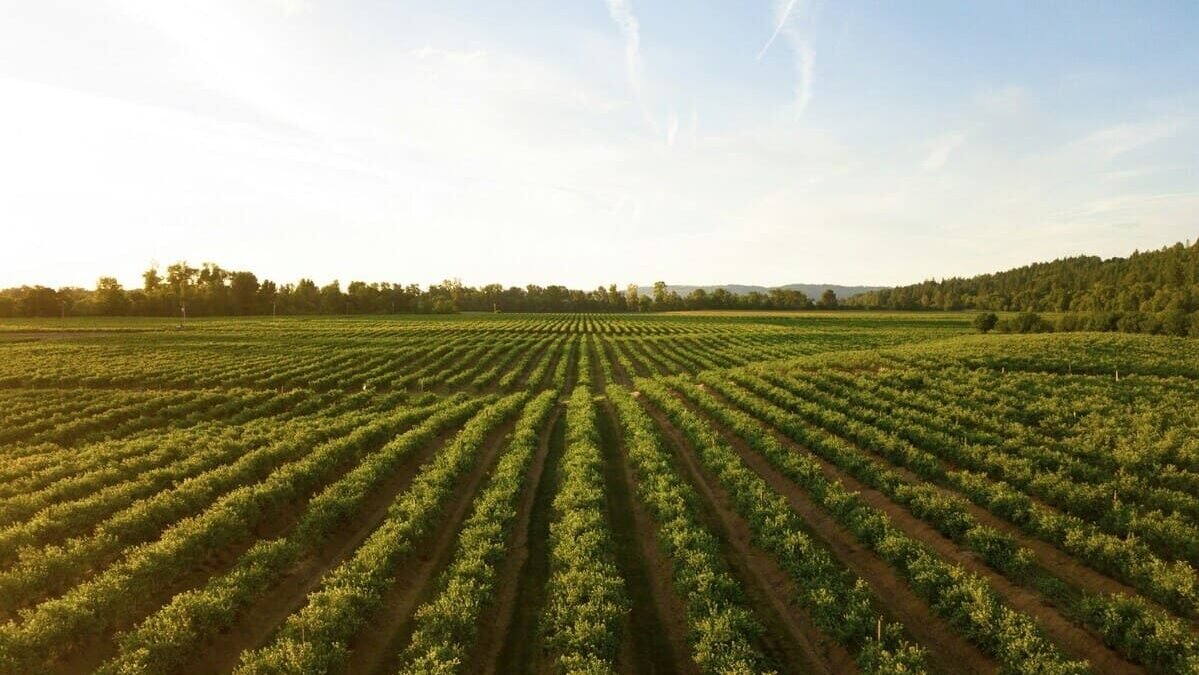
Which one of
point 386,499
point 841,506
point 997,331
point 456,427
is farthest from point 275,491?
point 997,331

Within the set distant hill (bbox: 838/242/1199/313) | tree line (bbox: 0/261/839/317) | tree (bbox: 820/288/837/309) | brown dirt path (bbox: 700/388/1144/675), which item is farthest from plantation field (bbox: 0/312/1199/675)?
tree (bbox: 820/288/837/309)

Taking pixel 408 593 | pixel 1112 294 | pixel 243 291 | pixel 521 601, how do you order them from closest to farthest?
1. pixel 521 601
2. pixel 408 593
3. pixel 1112 294
4. pixel 243 291

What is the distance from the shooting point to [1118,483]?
18.2 meters

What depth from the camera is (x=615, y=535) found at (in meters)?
17.0

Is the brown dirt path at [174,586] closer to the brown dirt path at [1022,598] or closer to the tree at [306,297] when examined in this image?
the brown dirt path at [1022,598]

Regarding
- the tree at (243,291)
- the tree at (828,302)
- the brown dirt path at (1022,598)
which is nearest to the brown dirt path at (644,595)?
the brown dirt path at (1022,598)

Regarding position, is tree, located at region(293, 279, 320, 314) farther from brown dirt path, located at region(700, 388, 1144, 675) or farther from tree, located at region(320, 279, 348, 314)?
brown dirt path, located at region(700, 388, 1144, 675)

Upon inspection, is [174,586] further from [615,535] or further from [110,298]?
[110,298]

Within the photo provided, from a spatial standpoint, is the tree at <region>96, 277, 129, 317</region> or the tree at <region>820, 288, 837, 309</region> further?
the tree at <region>820, 288, 837, 309</region>

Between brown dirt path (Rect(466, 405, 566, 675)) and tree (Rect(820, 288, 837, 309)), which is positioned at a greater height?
tree (Rect(820, 288, 837, 309))

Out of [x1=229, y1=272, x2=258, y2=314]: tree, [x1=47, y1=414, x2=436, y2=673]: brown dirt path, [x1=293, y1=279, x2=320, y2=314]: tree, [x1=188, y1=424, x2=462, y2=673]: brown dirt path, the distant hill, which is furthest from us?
[x1=293, y1=279, x2=320, y2=314]: tree

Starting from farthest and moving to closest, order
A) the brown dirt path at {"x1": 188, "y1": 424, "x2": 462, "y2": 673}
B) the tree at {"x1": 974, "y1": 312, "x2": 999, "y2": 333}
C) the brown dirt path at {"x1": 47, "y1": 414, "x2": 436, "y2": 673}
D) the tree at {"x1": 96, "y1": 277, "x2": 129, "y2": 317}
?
1. the tree at {"x1": 96, "y1": 277, "x2": 129, "y2": 317}
2. the tree at {"x1": 974, "y1": 312, "x2": 999, "y2": 333}
3. the brown dirt path at {"x1": 188, "y1": 424, "x2": 462, "y2": 673}
4. the brown dirt path at {"x1": 47, "y1": 414, "x2": 436, "y2": 673}

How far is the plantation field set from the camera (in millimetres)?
11117

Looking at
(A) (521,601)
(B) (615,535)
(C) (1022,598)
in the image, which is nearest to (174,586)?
(A) (521,601)
